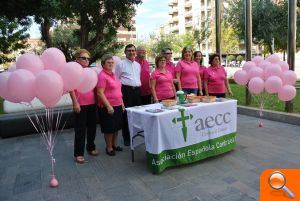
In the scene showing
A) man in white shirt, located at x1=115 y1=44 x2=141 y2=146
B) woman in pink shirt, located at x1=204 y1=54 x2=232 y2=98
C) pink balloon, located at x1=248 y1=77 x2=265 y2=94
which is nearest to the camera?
man in white shirt, located at x1=115 y1=44 x2=141 y2=146

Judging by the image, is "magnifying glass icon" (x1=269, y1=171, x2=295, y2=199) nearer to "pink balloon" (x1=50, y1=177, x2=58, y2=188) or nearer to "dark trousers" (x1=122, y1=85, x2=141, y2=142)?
"pink balloon" (x1=50, y1=177, x2=58, y2=188)

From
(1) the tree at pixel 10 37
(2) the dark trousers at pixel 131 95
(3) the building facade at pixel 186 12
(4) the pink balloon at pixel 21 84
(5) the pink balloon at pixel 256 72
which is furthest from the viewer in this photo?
(3) the building facade at pixel 186 12

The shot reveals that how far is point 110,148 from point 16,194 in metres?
1.70

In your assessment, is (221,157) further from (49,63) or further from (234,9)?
(234,9)

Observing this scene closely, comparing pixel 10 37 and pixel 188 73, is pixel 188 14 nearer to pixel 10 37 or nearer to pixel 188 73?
pixel 10 37

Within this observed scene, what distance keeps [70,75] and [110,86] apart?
3.30 ft

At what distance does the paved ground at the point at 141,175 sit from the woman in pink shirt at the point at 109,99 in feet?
1.71

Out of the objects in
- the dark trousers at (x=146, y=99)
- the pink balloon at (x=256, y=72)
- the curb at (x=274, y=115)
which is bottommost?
the curb at (x=274, y=115)

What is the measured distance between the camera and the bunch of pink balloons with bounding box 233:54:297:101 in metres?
6.00

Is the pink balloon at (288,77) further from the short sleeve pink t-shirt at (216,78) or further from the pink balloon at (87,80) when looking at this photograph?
the pink balloon at (87,80)

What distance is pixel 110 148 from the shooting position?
200 inches

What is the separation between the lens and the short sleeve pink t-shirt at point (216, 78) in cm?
592

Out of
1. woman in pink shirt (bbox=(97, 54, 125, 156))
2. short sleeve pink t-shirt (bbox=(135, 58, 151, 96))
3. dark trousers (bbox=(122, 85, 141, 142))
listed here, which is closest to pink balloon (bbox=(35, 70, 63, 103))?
woman in pink shirt (bbox=(97, 54, 125, 156))

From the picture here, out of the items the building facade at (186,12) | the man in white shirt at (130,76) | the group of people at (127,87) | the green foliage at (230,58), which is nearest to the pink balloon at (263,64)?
the group of people at (127,87)
